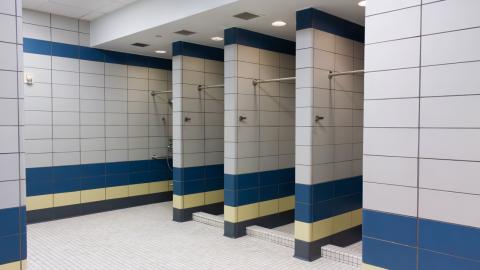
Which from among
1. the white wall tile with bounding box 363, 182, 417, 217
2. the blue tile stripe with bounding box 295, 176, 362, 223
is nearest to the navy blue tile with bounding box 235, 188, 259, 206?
the blue tile stripe with bounding box 295, 176, 362, 223

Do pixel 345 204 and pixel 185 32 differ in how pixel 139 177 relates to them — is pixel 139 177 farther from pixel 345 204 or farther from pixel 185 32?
pixel 345 204

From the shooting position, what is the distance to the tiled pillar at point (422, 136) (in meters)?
2.38

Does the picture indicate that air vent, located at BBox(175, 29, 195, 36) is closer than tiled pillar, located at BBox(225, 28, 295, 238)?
No

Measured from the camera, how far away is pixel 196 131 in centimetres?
585

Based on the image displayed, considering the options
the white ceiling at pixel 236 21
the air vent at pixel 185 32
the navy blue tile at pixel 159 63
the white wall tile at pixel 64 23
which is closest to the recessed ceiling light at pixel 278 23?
the white ceiling at pixel 236 21

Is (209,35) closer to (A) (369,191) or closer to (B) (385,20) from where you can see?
(B) (385,20)

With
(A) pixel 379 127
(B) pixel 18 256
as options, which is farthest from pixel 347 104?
(B) pixel 18 256

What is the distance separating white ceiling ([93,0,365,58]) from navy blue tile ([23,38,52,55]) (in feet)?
2.46

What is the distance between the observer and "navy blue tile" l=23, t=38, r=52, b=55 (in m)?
5.48

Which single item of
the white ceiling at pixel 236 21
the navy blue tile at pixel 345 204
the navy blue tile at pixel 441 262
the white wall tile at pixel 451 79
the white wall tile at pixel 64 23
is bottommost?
the navy blue tile at pixel 345 204

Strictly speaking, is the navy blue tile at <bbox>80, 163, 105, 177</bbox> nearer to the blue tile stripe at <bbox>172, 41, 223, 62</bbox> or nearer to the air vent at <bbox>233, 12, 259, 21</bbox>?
the blue tile stripe at <bbox>172, 41, 223, 62</bbox>

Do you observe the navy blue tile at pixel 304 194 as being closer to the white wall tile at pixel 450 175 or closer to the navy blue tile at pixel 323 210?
the navy blue tile at pixel 323 210

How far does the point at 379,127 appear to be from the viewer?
2781mm

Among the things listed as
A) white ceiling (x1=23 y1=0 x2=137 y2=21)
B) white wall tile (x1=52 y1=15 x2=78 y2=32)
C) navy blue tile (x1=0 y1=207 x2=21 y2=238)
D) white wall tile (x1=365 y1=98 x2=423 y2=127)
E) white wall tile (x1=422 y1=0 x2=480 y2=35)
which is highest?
white ceiling (x1=23 y1=0 x2=137 y2=21)
